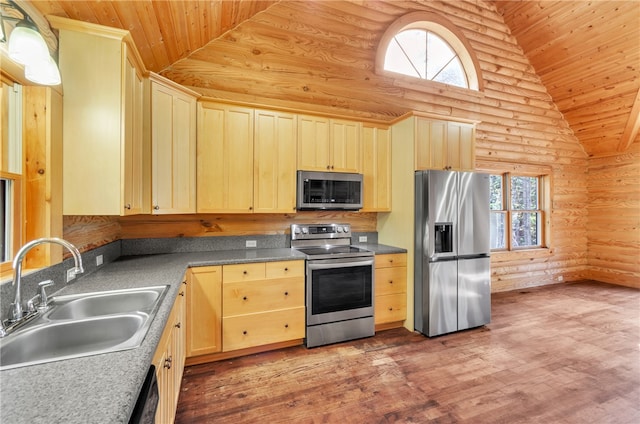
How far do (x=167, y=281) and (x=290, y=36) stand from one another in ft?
9.56

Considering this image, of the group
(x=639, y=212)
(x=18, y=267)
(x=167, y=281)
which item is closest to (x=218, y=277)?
(x=167, y=281)

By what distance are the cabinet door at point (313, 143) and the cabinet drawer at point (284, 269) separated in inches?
40.7

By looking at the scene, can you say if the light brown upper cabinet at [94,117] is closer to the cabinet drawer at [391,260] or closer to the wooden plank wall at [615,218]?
the cabinet drawer at [391,260]

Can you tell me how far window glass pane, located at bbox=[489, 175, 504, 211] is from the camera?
4.80m

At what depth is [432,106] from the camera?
399 centimetres

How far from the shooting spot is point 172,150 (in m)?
2.47

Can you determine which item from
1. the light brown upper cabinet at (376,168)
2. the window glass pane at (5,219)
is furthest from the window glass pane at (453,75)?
the window glass pane at (5,219)

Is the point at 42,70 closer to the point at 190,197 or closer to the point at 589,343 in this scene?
the point at 190,197

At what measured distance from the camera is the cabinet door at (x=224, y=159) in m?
2.71

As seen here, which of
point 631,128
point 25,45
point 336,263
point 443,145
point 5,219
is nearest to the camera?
point 25,45

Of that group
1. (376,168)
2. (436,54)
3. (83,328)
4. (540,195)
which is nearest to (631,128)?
(540,195)

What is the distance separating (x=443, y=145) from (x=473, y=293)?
174 centimetres

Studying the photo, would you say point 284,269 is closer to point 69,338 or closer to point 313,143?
point 313,143

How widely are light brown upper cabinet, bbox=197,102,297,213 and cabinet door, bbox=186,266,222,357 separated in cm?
64
